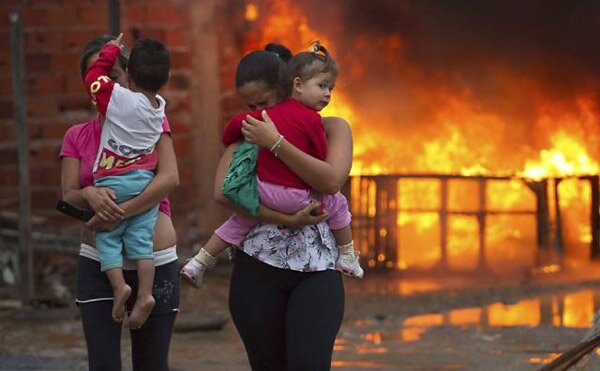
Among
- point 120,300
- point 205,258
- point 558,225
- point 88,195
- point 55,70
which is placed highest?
point 55,70

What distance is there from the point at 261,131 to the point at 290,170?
185 millimetres

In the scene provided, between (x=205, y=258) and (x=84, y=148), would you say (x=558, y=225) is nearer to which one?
(x=205, y=258)

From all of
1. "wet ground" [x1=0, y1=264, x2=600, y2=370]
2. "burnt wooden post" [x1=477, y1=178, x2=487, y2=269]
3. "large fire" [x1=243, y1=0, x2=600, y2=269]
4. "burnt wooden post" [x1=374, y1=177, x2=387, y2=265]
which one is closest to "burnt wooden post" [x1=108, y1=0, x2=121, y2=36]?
"wet ground" [x1=0, y1=264, x2=600, y2=370]

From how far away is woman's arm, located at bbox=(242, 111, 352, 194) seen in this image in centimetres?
489

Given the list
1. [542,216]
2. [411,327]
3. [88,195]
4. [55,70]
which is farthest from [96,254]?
[542,216]

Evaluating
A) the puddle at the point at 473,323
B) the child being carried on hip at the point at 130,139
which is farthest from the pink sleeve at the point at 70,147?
the puddle at the point at 473,323

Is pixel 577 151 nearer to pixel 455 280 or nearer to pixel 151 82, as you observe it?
pixel 455 280

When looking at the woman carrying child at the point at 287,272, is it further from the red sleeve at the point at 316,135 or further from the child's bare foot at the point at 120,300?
the child's bare foot at the point at 120,300

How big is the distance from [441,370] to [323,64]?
3578mm

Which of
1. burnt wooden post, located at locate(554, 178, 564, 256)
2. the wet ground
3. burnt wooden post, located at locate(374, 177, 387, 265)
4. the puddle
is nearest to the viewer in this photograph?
the wet ground

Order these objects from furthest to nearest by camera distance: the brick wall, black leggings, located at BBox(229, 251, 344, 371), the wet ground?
the brick wall
the wet ground
black leggings, located at BBox(229, 251, 344, 371)

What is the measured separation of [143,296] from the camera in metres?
5.02

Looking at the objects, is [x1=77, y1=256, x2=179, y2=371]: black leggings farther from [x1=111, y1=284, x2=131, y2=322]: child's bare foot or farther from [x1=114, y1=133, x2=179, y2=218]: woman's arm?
[x1=114, y1=133, x2=179, y2=218]: woman's arm

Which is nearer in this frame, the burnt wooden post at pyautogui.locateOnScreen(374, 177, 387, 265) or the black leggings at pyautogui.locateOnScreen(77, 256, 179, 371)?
the black leggings at pyautogui.locateOnScreen(77, 256, 179, 371)
